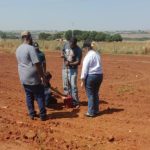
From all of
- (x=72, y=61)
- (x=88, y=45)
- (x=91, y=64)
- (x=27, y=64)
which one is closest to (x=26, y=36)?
(x=27, y=64)

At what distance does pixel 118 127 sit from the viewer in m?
9.98

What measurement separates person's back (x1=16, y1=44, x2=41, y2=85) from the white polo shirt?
45.5 inches

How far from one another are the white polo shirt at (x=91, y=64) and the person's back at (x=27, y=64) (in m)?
1.16

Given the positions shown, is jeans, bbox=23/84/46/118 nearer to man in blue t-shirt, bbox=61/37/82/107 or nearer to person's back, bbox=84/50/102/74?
person's back, bbox=84/50/102/74

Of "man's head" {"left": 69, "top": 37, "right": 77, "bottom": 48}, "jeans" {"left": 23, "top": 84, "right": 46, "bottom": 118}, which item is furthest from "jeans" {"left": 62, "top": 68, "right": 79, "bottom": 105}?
"jeans" {"left": 23, "top": 84, "right": 46, "bottom": 118}

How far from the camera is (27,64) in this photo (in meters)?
10.2

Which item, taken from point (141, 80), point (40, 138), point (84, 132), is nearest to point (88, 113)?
point (84, 132)

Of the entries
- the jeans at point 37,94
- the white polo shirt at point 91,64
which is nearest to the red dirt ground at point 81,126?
the jeans at point 37,94

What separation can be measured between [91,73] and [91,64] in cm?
21

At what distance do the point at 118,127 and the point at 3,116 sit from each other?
8.71ft

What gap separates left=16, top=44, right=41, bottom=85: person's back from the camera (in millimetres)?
10094

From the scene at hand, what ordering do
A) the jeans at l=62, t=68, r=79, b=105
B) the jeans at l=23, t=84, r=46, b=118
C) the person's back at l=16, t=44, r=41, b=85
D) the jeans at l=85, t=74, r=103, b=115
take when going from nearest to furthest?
the person's back at l=16, t=44, r=41, b=85 → the jeans at l=23, t=84, r=46, b=118 → the jeans at l=85, t=74, r=103, b=115 → the jeans at l=62, t=68, r=79, b=105

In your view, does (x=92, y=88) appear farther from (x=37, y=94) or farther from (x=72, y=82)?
(x=37, y=94)

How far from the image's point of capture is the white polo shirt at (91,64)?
10.8 meters
